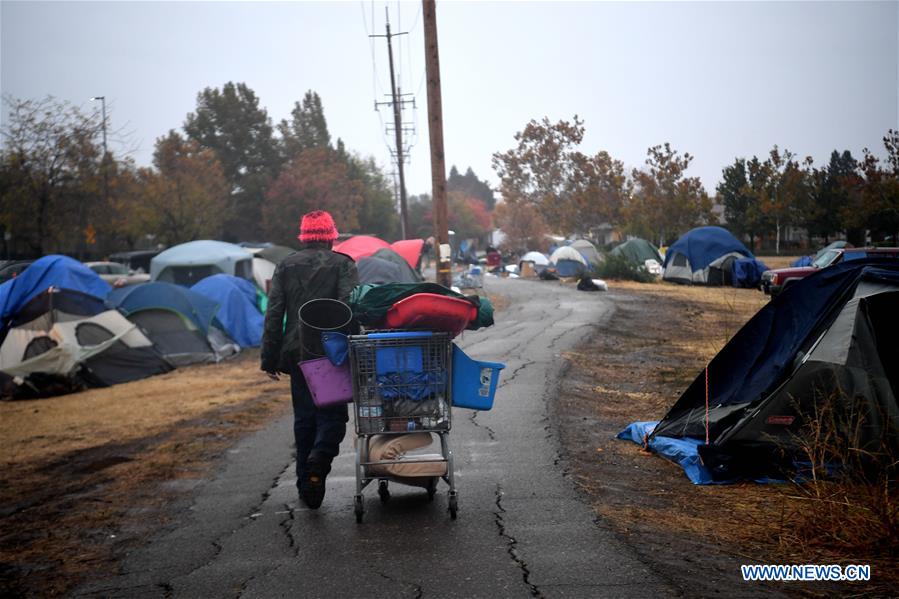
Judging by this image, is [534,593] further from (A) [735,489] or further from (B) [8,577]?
(B) [8,577]

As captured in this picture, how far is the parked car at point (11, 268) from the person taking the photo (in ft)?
48.5

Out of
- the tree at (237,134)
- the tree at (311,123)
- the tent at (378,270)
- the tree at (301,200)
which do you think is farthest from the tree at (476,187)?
the tent at (378,270)

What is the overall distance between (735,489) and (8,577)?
522 centimetres

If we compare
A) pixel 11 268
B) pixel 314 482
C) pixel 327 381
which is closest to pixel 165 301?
pixel 11 268

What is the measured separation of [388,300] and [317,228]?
1.12 m

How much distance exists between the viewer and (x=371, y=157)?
317 feet

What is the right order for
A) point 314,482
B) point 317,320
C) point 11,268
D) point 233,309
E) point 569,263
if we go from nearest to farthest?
point 317,320
point 314,482
point 11,268
point 233,309
point 569,263

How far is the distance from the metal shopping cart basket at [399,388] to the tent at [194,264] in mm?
25626

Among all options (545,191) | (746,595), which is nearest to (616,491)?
(746,595)

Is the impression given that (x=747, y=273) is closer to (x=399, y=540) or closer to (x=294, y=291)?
(x=294, y=291)

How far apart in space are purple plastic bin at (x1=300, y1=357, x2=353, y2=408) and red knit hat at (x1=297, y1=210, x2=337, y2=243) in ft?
3.82

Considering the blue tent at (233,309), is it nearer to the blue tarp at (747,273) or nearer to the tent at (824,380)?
the tent at (824,380)

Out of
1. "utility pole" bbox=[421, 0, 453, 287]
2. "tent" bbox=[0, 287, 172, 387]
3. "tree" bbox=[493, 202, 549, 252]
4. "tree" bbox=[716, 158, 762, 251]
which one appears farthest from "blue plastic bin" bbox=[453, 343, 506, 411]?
"tree" bbox=[493, 202, 549, 252]

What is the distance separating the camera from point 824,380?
22.9 feet
